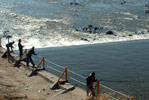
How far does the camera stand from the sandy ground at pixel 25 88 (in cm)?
1434

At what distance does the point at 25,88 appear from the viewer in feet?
52.9

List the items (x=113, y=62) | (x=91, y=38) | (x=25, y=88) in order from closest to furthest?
(x=25, y=88) < (x=113, y=62) < (x=91, y=38)

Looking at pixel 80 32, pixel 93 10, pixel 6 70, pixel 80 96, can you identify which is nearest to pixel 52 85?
pixel 80 96

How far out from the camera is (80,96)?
1459cm

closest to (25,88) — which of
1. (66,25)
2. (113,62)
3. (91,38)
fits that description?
(113,62)

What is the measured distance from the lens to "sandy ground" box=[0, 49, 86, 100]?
1434 centimetres

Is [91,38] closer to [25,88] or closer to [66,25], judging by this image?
[66,25]

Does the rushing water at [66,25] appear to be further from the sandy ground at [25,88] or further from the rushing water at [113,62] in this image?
the sandy ground at [25,88]

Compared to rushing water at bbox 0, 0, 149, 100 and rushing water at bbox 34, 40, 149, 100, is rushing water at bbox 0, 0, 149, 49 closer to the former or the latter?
rushing water at bbox 0, 0, 149, 100

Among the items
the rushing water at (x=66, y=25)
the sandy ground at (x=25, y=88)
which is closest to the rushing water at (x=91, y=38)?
the rushing water at (x=66, y=25)

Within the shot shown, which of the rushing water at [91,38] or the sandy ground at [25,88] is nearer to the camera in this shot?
the sandy ground at [25,88]

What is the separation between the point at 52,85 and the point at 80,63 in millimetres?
10991

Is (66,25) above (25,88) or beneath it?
above

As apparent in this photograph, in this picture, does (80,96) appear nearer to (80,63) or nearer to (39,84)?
(39,84)
